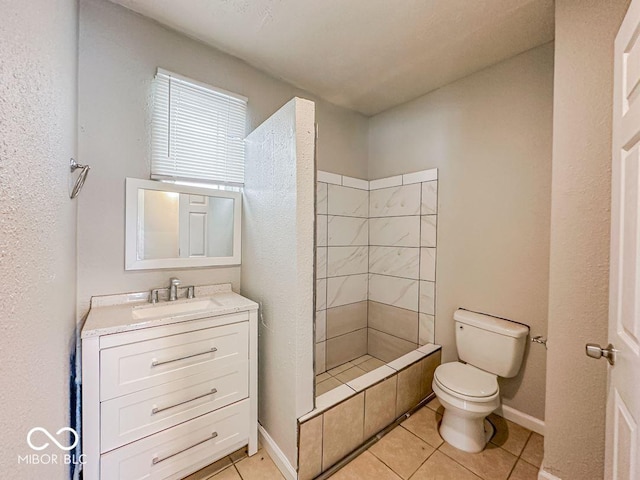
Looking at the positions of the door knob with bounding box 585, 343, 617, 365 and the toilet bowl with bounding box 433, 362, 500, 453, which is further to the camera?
the toilet bowl with bounding box 433, 362, 500, 453

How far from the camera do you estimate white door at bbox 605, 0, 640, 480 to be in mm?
735

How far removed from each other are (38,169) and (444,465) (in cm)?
225

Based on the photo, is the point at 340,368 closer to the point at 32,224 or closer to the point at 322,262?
the point at 322,262

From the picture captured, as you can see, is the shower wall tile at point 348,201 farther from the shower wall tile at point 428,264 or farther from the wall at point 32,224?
the wall at point 32,224

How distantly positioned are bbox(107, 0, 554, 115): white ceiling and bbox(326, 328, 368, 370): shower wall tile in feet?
7.64

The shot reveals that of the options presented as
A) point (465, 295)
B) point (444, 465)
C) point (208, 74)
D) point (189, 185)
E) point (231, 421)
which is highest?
point (208, 74)

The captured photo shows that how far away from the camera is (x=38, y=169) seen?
0.72 m

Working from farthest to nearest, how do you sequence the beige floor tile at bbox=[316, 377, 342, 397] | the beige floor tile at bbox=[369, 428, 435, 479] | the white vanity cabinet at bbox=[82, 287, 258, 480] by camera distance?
the beige floor tile at bbox=[316, 377, 342, 397] → the beige floor tile at bbox=[369, 428, 435, 479] → the white vanity cabinet at bbox=[82, 287, 258, 480]

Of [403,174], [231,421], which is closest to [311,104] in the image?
[403,174]

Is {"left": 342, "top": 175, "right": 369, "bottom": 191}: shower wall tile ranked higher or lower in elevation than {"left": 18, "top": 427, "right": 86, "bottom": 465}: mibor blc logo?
higher

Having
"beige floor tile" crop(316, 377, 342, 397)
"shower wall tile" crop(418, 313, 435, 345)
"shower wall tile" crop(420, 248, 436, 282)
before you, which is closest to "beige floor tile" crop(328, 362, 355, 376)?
"beige floor tile" crop(316, 377, 342, 397)

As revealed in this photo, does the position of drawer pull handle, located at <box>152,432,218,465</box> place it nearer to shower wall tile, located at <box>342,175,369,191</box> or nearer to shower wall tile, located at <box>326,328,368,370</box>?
shower wall tile, located at <box>326,328,368,370</box>

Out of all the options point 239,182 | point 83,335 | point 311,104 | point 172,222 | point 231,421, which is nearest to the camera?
point 83,335

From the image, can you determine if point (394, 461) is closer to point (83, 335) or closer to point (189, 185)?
point (83, 335)
